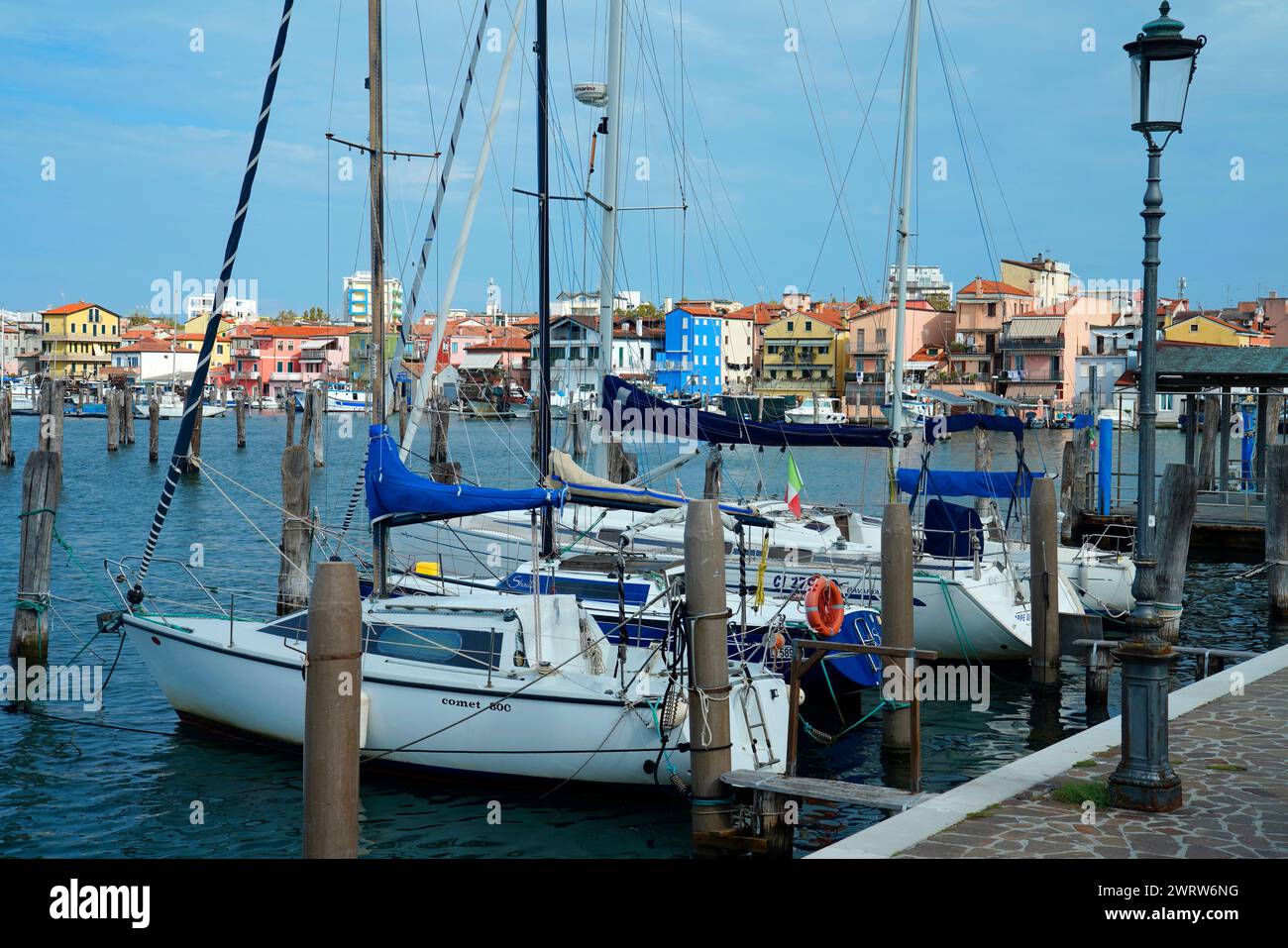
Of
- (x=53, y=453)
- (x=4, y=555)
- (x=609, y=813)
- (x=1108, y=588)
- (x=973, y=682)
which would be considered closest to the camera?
(x=609, y=813)

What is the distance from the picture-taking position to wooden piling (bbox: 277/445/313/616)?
20625 millimetres

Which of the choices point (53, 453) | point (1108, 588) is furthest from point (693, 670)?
point (1108, 588)

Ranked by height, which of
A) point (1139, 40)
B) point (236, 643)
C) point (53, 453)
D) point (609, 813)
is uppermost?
point (1139, 40)

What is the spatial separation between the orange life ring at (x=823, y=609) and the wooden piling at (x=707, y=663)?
2.58m

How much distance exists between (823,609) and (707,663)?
2.85 metres

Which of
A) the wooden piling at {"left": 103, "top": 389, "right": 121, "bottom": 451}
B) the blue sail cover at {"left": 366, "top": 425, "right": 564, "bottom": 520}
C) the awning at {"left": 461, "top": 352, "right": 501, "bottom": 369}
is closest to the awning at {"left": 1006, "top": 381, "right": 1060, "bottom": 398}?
the awning at {"left": 461, "top": 352, "right": 501, "bottom": 369}

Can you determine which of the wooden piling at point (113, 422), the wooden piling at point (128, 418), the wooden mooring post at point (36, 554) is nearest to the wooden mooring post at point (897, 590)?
the wooden mooring post at point (36, 554)

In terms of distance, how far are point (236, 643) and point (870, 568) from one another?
10130 millimetres

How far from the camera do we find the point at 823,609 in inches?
A: 548

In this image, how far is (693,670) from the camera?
37.8ft

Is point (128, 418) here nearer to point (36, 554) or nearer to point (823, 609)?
point (36, 554)

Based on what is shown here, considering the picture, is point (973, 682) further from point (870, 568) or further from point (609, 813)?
point (609, 813)

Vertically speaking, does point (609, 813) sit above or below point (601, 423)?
below

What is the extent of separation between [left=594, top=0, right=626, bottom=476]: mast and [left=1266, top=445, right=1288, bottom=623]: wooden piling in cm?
1186
